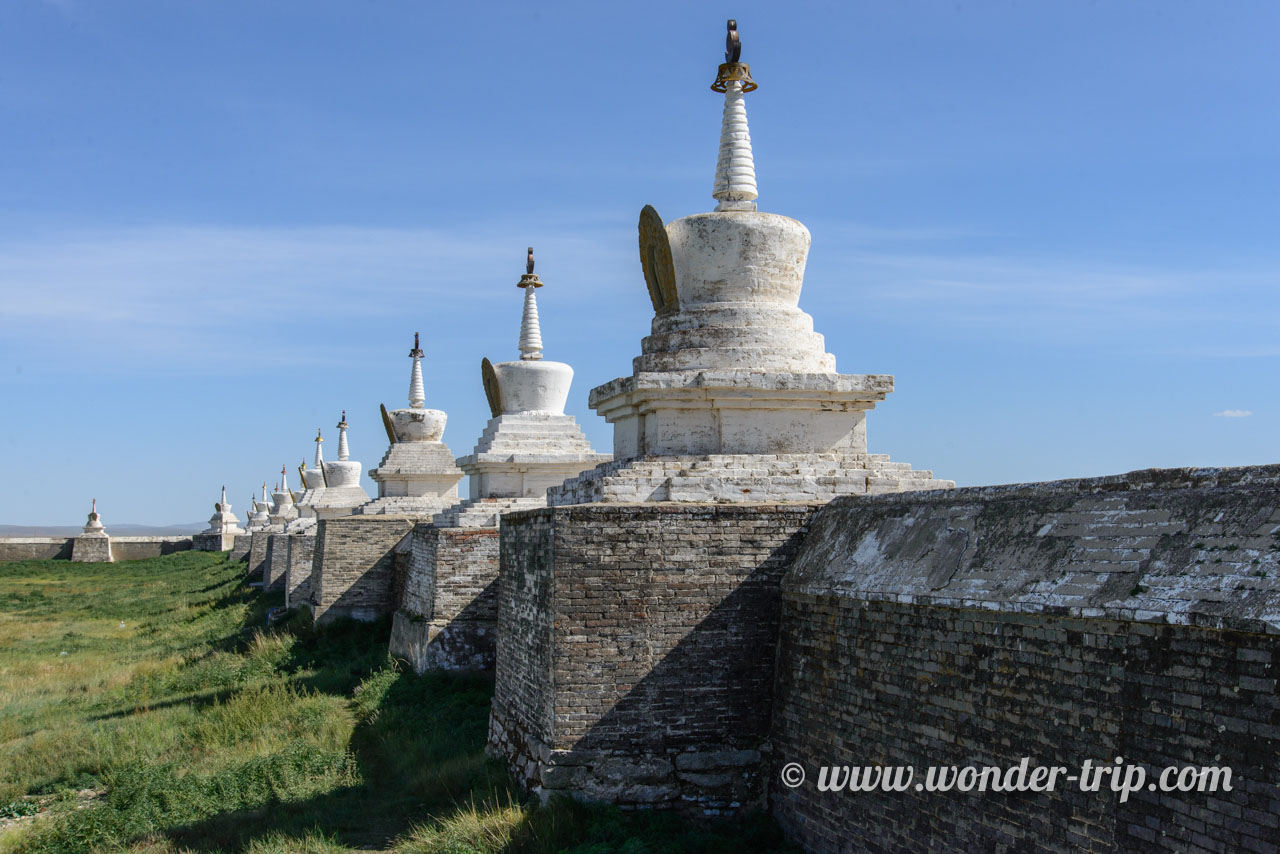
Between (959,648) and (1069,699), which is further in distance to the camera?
(959,648)

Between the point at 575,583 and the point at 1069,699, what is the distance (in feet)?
12.7

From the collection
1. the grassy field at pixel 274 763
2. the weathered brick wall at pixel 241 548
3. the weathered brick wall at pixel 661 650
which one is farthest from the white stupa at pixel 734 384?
the weathered brick wall at pixel 241 548

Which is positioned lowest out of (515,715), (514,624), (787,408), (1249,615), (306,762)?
(306,762)

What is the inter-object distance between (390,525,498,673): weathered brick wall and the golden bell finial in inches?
276

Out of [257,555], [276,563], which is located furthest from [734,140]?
[257,555]

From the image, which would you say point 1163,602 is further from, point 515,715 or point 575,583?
point 515,715

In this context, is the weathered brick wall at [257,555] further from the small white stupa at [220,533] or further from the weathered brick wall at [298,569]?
the small white stupa at [220,533]

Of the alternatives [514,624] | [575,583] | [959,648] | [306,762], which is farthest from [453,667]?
[959,648]

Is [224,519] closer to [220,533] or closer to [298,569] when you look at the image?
[220,533]

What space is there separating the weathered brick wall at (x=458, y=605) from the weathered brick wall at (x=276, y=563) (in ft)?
46.6

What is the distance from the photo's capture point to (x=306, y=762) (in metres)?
10.8

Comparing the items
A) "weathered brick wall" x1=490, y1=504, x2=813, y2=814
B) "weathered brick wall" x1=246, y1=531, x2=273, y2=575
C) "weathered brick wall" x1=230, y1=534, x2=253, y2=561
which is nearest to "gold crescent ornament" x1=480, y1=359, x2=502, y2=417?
"weathered brick wall" x1=490, y1=504, x2=813, y2=814

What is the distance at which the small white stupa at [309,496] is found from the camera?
110 feet

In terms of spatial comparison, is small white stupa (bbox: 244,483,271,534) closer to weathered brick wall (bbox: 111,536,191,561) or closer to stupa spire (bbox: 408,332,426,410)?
weathered brick wall (bbox: 111,536,191,561)
